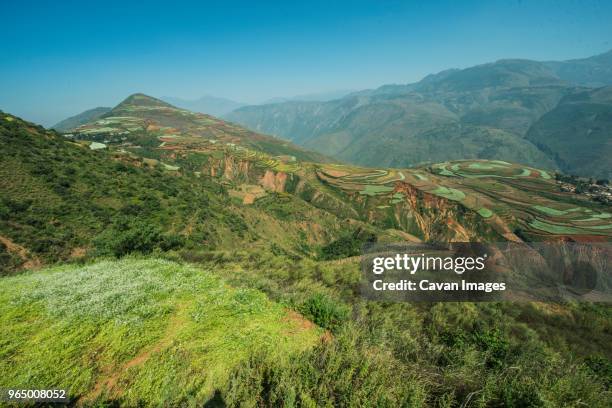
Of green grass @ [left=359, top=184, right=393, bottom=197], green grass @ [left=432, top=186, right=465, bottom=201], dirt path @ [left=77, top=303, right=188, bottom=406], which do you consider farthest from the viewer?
green grass @ [left=359, top=184, right=393, bottom=197]

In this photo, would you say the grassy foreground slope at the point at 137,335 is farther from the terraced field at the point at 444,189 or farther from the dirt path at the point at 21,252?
the terraced field at the point at 444,189

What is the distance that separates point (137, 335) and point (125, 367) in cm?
111

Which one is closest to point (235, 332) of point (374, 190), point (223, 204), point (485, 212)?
point (223, 204)

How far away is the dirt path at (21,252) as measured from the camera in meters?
23.3

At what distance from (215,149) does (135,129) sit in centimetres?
7530

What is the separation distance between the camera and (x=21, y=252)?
2372cm

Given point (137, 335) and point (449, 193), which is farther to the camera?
point (449, 193)

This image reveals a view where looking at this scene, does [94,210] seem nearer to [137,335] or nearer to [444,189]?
[137,335]

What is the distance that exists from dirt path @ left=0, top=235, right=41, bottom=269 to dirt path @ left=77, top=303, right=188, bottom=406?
24.6 m

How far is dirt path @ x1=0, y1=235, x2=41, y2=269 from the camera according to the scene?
76.5 feet

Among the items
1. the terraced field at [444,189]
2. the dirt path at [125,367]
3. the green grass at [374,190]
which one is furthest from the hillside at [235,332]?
the green grass at [374,190]

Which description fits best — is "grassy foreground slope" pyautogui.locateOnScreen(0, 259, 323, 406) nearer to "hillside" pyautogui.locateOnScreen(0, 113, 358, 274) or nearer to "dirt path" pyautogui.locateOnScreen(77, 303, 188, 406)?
"dirt path" pyautogui.locateOnScreen(77, 303, 188, 406)

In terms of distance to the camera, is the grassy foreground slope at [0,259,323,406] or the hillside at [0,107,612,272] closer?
A: the grassy foreground slope at [0,259,323,406]

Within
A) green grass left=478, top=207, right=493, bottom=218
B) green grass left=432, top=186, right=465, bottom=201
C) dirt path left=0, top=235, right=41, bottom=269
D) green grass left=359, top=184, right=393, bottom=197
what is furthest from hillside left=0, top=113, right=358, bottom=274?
green grass left=478, top=207, right=493, bottom=218
